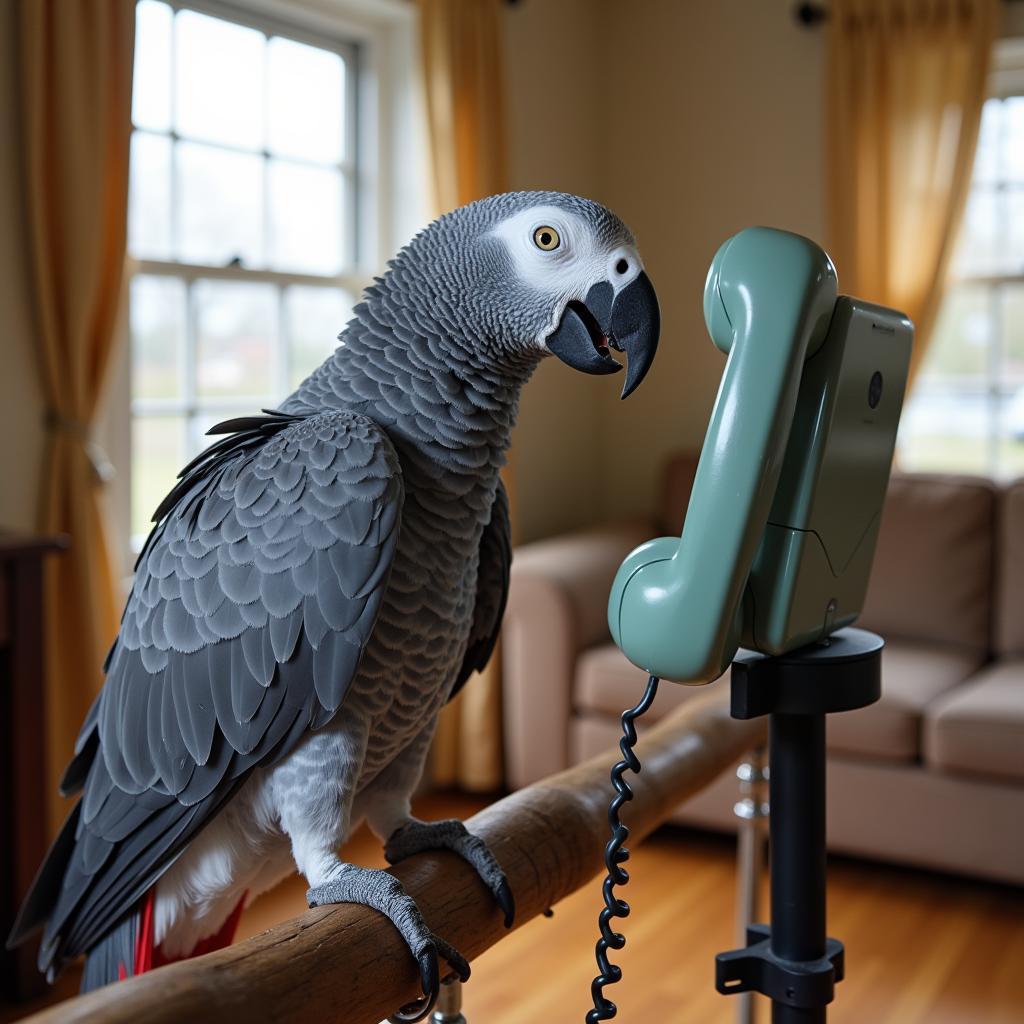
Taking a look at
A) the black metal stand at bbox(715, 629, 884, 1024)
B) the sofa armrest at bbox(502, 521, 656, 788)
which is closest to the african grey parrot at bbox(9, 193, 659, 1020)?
the black metal stand at bbox(715, 629, 884, 1024)

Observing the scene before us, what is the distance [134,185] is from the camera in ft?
8.53

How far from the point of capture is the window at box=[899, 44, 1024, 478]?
3.62m

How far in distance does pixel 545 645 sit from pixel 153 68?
67.1 inches

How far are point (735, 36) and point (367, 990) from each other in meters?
3.83

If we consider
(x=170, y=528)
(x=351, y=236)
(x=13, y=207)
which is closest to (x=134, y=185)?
(x=13, y=207)

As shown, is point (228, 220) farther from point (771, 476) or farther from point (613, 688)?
point (771, 476)

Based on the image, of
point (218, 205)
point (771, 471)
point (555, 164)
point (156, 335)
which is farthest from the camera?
point (555, 164)

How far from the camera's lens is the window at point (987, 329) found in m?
3.62

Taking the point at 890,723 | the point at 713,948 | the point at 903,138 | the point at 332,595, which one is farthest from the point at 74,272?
the point at 903,138

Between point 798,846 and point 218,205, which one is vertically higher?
point 218,205

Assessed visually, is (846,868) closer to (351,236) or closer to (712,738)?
(712,738)

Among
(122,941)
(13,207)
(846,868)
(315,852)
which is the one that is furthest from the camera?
(846,868)

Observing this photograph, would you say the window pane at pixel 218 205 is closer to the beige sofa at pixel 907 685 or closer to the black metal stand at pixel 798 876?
the beige sofa at pixel 907 685

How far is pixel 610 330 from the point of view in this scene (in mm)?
834
